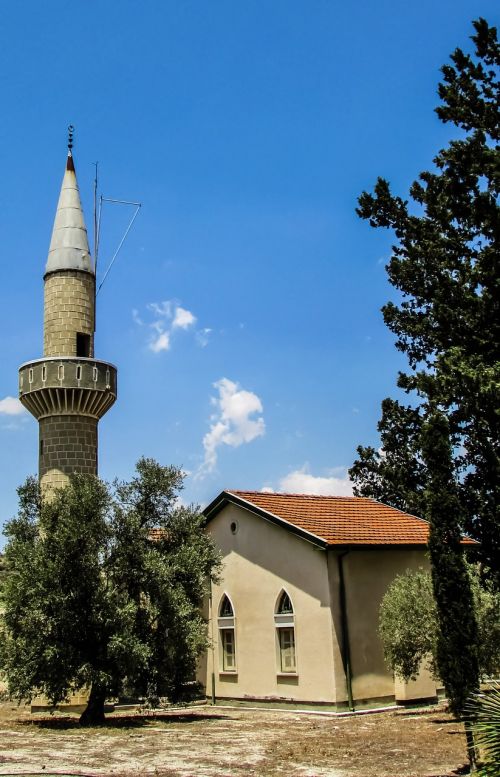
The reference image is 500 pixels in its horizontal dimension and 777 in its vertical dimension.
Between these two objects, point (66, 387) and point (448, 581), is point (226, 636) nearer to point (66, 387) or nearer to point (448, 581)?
point (66, 387)

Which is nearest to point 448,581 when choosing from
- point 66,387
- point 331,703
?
point 331,703

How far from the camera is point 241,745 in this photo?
16609 millimetres

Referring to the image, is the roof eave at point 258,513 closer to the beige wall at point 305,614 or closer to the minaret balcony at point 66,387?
the beige wall at point 305,614

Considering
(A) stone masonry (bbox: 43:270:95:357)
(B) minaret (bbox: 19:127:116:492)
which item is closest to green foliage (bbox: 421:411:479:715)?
(B) minaret (bbox: 19:127:116:492)

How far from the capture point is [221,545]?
2661 centimetres

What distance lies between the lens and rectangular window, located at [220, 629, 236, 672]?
25.7m

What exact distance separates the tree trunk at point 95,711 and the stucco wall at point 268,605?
527 cm

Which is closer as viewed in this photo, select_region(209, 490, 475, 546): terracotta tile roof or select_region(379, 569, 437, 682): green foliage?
select_region(379, 569, 437, 682): green foliage

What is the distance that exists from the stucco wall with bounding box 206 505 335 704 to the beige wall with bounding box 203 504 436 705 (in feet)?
0.09

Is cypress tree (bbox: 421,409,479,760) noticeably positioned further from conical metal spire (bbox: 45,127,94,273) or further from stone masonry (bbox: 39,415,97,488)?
conical metal spire (bbox: 45,127,94,273)

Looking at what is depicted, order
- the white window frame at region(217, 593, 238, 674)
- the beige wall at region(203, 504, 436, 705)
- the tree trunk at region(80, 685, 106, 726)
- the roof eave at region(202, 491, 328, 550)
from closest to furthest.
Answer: the tree trunk at region(80, 685, 106, 726)
the beige wall at region(203, 504, 436, 705)
the roof eave at region(202, 491, 328, 550)
the white window frame at region(217, 593, 238, 674)

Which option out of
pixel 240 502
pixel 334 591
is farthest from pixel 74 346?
pixel 334 591

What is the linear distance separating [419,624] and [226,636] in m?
8.05

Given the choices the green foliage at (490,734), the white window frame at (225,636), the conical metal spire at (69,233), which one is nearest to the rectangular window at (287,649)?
the white window frame at (225,636)
